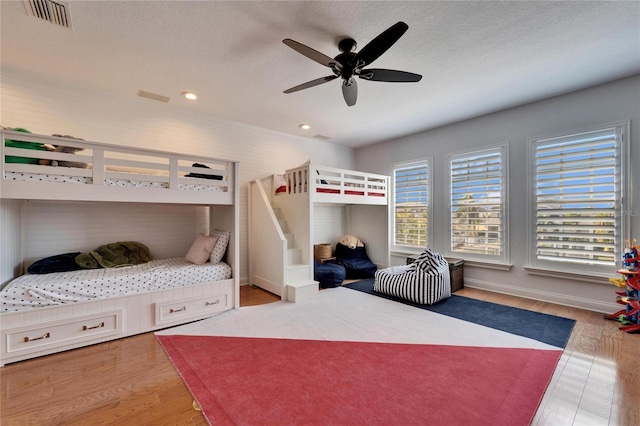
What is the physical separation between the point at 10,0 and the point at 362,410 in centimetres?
372

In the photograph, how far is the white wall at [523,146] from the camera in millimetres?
3164

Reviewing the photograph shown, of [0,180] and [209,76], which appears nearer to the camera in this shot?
[0,180]

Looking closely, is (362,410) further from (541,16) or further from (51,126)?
(51,126)

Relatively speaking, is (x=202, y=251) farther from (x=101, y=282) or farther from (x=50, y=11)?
(x=50, y=11)

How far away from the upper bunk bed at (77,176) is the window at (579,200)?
438 cm

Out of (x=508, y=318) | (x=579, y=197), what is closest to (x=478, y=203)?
(x=579, y=197)

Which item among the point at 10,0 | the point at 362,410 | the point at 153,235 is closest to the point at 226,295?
the point at 153,235

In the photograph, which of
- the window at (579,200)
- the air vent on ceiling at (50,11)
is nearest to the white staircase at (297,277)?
the window at (579,200)

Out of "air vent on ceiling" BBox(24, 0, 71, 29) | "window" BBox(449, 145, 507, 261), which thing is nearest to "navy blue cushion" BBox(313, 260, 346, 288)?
"window" BBox(449, 145, 507, 261)

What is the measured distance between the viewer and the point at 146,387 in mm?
1910

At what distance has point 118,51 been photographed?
2611mm

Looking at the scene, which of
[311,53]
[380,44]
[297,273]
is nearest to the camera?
[380,44]

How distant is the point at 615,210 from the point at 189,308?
504cm

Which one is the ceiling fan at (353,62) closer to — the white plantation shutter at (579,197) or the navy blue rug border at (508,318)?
the white plantation shutter at (579,197)
